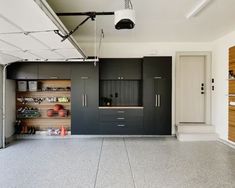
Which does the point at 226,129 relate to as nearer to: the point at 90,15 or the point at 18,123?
the point at 90,15

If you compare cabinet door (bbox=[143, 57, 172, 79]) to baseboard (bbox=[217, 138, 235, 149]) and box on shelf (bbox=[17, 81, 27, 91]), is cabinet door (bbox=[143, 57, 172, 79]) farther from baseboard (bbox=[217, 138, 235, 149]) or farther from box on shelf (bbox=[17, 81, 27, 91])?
box on shelf (bbox=[17, 81, 27, 91])

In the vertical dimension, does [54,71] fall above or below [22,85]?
above

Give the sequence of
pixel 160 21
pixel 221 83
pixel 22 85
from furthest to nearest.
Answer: pixel 22 85
pixel 221 83
pixel 160 21

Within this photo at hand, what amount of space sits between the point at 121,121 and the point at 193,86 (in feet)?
8.23

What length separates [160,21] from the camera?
4.06m

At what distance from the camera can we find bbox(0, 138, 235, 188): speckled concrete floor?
283 cm

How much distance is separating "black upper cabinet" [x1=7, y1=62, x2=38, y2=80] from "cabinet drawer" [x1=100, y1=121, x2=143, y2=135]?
2.36 metres

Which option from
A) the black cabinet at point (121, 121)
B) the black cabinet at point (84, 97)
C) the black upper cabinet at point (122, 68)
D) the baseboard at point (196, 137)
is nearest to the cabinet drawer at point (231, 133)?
the baseboard at point (196, 137)

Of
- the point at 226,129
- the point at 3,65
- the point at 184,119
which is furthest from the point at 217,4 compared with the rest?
the point at 3,65

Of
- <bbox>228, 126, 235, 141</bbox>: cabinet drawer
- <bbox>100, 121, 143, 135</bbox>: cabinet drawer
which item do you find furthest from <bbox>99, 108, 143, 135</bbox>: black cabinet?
<bbox>228, 126, 235, 141</bbox>: cabinet drawer

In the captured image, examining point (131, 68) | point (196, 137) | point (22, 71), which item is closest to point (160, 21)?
point (131, 68)

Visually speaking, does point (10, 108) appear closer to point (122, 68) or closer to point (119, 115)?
point (119, 115)

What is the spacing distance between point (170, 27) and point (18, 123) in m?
4.80

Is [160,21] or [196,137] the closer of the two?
[160,21]
